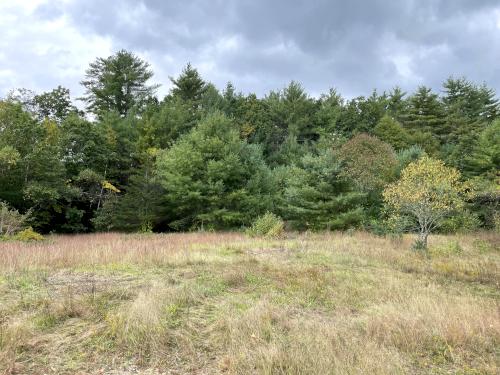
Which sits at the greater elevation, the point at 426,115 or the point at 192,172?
the point at 426,115

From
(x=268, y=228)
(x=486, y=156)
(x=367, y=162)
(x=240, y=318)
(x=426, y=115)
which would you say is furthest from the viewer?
(x=426, y=115)

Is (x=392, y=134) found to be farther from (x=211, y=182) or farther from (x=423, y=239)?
(x=423, y=239)

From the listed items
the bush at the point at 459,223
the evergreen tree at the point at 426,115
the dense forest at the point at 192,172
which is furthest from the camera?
the evergreen tree at the point at 426,115

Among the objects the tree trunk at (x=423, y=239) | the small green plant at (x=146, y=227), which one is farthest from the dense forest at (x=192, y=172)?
the tree trunk at (x=423, y=239)

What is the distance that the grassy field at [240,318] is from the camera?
4.21 metres

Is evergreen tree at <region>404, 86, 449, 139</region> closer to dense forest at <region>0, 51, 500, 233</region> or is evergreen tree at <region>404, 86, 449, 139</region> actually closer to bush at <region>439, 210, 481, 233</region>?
dense forest at <region>0, 51, 500, 233</region>

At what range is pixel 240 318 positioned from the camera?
5340mm

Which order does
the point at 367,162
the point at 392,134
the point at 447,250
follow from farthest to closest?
the point at 392,134 → the point at 367,162 → the point at 447,250

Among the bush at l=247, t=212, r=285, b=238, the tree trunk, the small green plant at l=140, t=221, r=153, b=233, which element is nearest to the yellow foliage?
the tree trunk

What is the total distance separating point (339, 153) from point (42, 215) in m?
18.0

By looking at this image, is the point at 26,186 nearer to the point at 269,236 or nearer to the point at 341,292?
the point at 269,236

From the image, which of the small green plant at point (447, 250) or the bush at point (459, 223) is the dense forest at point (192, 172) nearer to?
the bush at point (459, 223)

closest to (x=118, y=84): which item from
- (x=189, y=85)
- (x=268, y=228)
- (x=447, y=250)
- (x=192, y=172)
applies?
(x=189, y=85)

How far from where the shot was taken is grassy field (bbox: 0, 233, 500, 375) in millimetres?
4211
